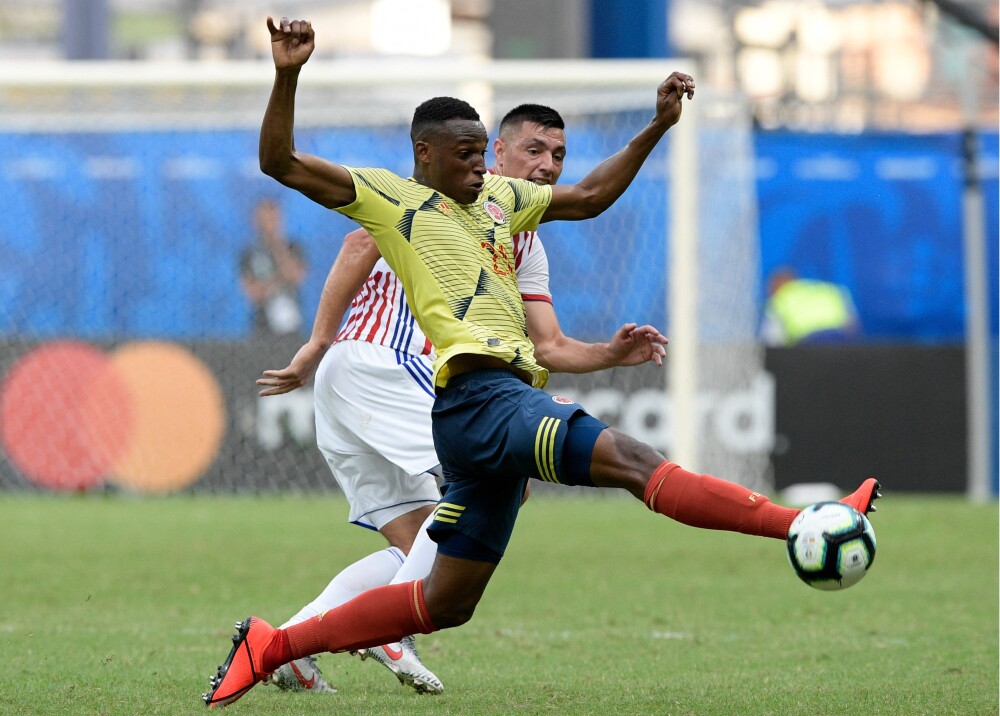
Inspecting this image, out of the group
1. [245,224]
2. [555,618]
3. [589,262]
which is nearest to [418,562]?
[555,618]

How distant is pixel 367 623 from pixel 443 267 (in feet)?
3.96

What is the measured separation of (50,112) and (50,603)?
25.6 ft

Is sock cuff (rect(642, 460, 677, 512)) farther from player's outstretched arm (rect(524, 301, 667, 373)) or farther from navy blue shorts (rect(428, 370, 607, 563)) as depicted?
player's outstretched arm (rect(524, 301, 667, 373))

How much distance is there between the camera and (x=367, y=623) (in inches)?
219

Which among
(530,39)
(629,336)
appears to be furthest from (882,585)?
(530,39)

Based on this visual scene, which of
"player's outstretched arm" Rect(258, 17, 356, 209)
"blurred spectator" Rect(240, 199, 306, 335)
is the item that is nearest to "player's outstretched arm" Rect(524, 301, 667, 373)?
"player's outstretched arm" Rect(258, 17, 356, 209)

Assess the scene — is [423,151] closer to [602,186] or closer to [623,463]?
[602,186]

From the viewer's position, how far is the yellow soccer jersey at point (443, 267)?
5379 millimetres

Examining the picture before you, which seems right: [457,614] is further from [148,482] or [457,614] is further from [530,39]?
[530,39]

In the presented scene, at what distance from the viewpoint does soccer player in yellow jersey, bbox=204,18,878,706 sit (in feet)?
16.6

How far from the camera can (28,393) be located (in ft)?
48.5

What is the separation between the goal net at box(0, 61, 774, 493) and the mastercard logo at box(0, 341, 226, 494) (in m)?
0.02

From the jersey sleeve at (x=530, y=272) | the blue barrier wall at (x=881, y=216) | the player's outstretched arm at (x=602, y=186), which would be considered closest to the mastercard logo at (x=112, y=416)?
the blue barrier wall at (x=881, y=216)

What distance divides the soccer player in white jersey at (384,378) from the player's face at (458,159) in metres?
0.83
